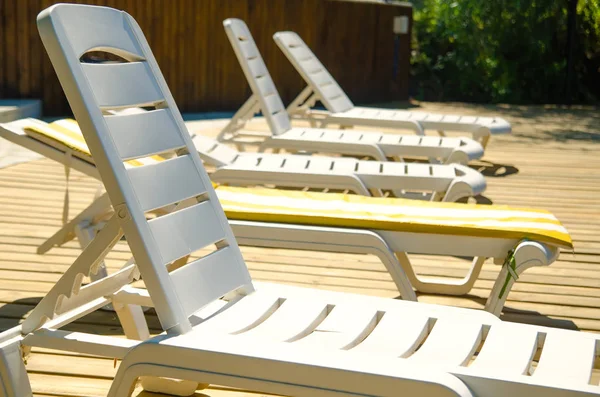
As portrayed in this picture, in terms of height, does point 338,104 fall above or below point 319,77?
below

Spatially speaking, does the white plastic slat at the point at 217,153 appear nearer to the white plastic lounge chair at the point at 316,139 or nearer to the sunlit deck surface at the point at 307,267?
the sunlit deck surface at the point at 307,267

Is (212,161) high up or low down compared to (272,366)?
down

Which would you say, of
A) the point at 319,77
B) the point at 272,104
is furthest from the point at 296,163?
the point at 319,77

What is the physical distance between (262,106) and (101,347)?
4038 mm

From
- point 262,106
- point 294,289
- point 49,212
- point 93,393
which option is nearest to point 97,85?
point 294,289

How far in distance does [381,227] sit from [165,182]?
1060 millimetres

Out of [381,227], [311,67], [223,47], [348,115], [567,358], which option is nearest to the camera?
[567,358]

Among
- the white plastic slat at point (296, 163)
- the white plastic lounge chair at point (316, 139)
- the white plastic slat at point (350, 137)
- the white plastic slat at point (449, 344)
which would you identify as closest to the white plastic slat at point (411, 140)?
the white plastic lounge chair at point (316, 139)

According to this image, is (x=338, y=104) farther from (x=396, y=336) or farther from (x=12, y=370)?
(x=12, y=370)

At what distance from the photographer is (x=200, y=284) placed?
92.0 inches

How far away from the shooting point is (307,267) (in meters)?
4.25

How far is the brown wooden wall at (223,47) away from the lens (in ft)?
29.9

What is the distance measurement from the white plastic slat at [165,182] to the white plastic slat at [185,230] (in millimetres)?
41

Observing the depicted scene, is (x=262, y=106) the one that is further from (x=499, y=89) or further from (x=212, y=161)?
(x=499, y=89)
